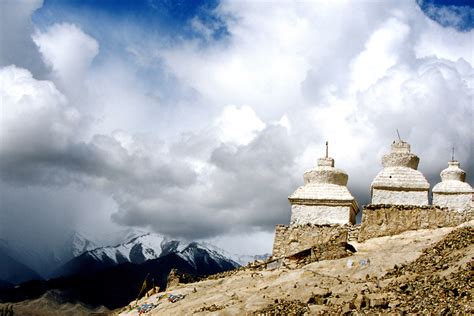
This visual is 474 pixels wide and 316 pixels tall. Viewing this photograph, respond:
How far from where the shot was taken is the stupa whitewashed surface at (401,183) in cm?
3312

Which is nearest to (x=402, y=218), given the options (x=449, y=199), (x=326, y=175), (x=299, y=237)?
(x=299, y=237)

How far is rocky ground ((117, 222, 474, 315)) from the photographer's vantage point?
1744 cm

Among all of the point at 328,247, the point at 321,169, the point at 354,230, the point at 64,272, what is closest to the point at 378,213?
the point at 354,230

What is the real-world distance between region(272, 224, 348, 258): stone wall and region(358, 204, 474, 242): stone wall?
6.36 ft

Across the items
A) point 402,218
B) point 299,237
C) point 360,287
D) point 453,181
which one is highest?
point 453,181

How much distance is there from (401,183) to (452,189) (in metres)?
5.52

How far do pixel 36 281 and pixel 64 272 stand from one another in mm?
22115

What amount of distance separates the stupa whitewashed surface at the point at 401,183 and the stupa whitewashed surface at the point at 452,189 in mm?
2864

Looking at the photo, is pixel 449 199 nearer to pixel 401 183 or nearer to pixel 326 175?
pixel 401 183

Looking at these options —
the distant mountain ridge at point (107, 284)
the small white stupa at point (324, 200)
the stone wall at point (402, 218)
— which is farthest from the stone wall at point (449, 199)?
the distant mountain ridge at point (107, 284)

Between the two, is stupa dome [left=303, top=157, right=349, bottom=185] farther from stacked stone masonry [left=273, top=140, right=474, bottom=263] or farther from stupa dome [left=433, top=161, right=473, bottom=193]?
stupa dome [left=433, top=161, right=473, bottom=193]

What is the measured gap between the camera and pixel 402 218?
28.5m

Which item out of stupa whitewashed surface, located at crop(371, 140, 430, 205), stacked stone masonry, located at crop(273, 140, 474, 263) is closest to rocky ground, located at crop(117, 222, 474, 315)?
stacked stone masonry, located at crop(273, 140, 474, 263)

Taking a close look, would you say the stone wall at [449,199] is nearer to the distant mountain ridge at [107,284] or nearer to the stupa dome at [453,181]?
the stupa dome at [453,181]
